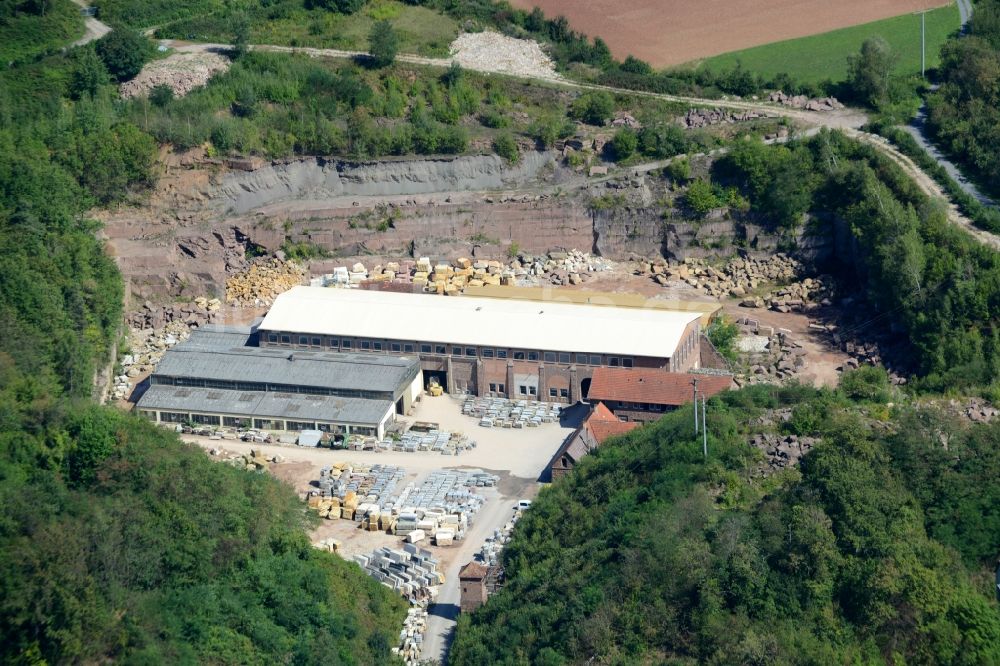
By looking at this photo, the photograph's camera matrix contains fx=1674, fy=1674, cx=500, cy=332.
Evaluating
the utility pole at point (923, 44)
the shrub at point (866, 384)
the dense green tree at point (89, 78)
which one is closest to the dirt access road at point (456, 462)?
the shrub at point (866, 384)

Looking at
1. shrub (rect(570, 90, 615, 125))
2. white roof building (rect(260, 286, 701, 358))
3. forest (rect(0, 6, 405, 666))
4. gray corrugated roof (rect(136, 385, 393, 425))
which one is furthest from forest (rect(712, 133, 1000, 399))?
forest (rect(0, 6, 405, 666))

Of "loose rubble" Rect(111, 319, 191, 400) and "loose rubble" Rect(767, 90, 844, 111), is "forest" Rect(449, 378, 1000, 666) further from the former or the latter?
"loose rubble" Rect(767, 90, 844, 111)

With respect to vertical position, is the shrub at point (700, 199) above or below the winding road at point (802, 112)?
below

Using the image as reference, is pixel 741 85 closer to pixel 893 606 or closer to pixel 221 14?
pixel 221 14

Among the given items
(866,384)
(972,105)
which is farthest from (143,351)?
(972,105)

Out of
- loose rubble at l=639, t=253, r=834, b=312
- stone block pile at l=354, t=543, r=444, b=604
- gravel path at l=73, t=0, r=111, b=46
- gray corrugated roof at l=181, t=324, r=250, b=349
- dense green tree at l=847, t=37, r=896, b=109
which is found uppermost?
gravel path at l=73, t=0, r=111, b=46

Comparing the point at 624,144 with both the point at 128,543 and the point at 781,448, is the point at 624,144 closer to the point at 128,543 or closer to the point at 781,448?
the point at 781,448

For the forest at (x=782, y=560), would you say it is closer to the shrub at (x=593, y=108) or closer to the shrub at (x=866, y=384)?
the shrub at (x=866, y=384)
